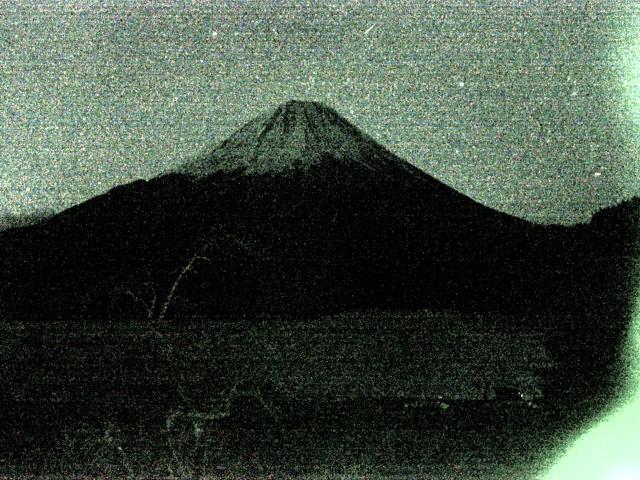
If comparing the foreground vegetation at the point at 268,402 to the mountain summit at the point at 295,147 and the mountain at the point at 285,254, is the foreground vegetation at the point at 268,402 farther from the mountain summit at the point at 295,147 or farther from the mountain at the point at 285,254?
the mountain summit at the point at 295,147

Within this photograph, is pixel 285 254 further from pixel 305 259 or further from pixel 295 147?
pixel 295 147

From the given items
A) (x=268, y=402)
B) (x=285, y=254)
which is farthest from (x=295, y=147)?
(x=268, y=402)

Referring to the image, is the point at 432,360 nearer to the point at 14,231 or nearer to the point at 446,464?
the point at 446,464

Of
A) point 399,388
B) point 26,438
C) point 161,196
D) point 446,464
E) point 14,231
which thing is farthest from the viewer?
point 161,196

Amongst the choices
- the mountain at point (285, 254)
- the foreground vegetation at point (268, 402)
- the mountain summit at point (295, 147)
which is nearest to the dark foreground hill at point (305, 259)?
the mountain at point (285, 254)

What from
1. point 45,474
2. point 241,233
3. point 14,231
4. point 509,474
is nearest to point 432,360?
point 509,474

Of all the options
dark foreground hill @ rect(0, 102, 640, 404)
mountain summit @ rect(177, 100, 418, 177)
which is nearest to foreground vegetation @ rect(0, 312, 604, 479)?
dark foreground hill @ rect(0, 102, 640, 404)
